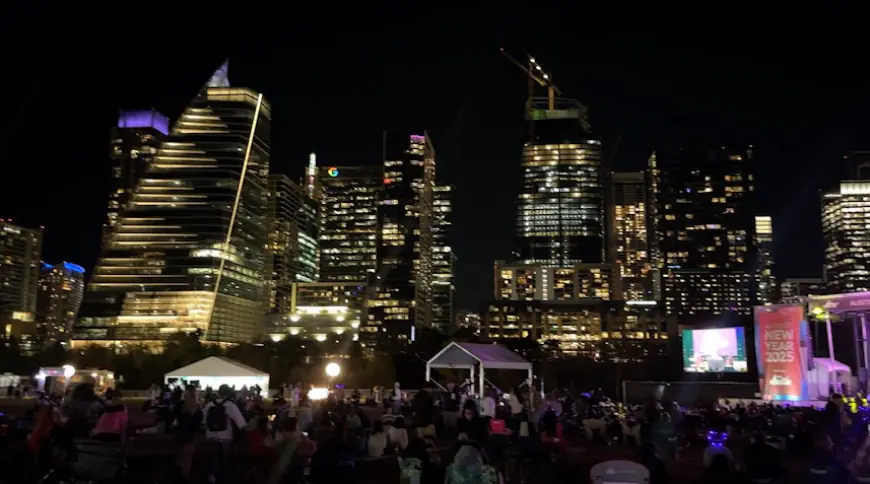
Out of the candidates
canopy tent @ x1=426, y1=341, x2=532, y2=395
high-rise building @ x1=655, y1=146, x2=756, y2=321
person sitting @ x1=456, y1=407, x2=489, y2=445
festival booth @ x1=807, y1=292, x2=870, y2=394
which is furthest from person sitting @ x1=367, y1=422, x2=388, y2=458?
high-rise building @ x1=655, y1=146, x2=756, y2=321

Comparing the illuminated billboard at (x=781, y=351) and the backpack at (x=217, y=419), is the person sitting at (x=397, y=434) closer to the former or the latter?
the backpack at (x=217, y=419)

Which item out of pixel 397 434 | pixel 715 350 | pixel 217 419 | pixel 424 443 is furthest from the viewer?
pixel 715 350

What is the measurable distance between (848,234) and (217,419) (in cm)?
20236

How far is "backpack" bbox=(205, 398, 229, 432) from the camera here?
9.58 meters

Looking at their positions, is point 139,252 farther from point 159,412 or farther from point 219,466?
point 219,466

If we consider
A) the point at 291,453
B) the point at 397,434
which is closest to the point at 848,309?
the point at 397,434

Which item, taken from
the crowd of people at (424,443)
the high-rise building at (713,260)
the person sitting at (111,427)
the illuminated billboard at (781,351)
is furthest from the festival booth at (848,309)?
the high-rise building at (713,260)

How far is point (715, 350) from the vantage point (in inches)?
1323

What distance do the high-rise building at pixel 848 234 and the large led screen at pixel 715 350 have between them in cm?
16749

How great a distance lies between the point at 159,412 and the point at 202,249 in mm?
112326

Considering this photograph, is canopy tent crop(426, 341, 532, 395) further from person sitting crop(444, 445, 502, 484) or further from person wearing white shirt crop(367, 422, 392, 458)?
person sitting crop(444, 445, 502, 484)

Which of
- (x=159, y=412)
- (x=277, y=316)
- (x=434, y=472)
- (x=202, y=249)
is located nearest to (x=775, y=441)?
(x=434, y=472)

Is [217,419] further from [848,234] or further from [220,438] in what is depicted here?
[848,234]

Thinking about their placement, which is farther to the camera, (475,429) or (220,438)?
(475,429)
